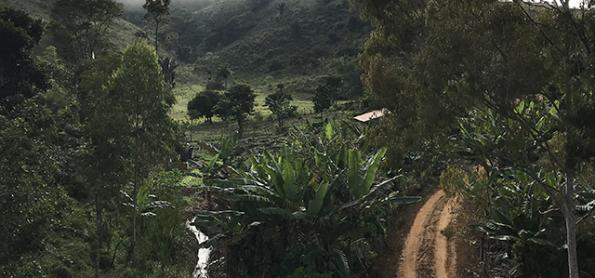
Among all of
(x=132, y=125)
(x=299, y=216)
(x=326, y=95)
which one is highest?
(x=132, y=125)

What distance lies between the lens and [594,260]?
11.8 m

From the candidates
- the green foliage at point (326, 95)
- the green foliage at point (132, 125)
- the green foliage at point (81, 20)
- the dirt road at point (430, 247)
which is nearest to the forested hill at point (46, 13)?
the green foliage at point (326, 95)

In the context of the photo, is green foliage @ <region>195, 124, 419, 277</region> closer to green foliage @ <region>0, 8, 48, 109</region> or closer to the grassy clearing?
green foliage @ <region>0, 8, 48, 109</region>

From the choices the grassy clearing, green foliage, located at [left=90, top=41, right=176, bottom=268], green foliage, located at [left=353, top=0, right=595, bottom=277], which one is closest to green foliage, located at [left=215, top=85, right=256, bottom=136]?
the grassy clearing

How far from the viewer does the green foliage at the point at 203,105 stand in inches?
2434

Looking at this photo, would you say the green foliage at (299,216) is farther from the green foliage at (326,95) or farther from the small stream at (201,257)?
the green foliage at (326,95)

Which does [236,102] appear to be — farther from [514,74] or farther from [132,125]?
[514,74]

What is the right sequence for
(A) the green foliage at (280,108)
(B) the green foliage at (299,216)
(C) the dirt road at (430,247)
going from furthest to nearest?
(A) the green foliage at (280,108)
(C) the dirt road at (430,247)
(B) the green foliage at (299,216)

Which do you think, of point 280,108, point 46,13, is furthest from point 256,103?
point 46,13

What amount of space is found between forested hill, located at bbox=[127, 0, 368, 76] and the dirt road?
63.8m

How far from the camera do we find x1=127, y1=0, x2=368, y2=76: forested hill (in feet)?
314

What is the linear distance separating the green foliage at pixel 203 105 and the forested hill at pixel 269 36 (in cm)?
1958

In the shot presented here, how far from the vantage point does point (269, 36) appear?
112188 mm

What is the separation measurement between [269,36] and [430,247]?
329 ft
